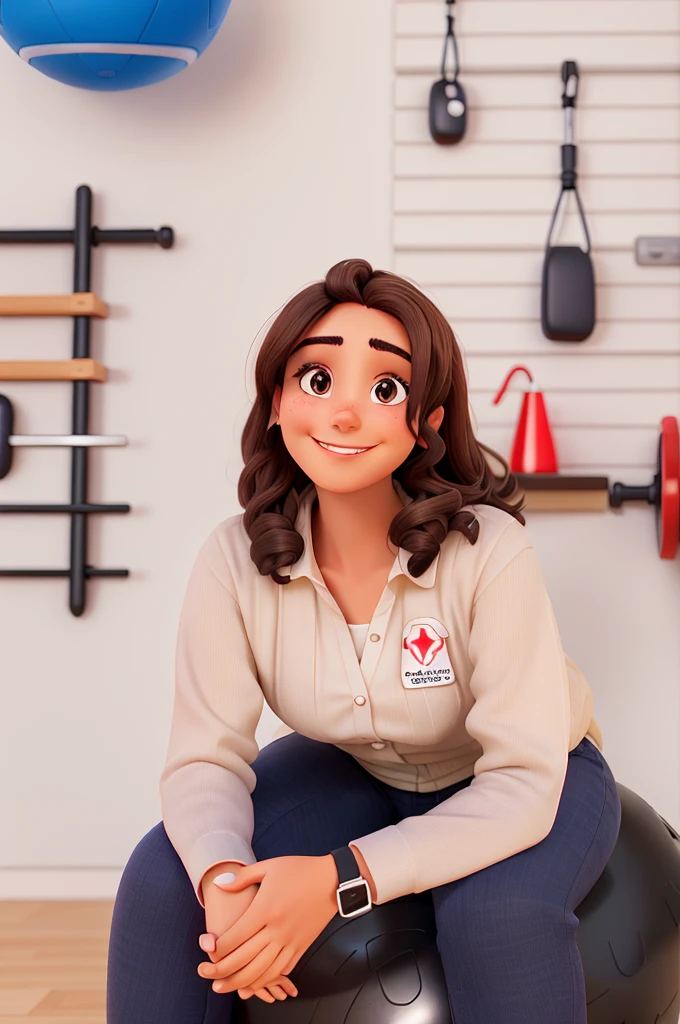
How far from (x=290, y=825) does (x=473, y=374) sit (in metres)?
1.17

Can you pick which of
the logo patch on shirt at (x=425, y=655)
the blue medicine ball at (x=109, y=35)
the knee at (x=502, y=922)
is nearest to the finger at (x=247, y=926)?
the knee at (x=502, y=922)

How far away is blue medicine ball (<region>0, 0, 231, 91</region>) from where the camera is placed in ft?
5.67

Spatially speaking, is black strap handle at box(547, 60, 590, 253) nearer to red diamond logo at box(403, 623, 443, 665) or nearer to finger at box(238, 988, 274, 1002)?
red diamond logo at box(403, 623, 443, 665)

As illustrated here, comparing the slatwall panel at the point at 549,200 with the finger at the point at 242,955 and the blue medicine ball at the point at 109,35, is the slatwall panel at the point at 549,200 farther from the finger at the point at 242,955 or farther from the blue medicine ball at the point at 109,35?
the finger at the point at 242,955

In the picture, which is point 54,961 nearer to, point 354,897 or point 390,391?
point 354,897

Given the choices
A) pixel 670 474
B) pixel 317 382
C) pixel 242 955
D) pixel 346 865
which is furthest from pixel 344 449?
pixel 670 474

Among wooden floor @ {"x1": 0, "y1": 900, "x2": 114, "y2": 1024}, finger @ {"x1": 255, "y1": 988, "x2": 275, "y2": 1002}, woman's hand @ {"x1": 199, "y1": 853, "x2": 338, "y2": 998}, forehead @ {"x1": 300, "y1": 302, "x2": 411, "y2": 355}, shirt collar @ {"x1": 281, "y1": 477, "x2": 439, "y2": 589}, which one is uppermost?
forehead @ {"x1": 300, "y1": 302, "x2": 411, "y2": 355}

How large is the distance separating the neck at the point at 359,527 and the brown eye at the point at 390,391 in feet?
0.40

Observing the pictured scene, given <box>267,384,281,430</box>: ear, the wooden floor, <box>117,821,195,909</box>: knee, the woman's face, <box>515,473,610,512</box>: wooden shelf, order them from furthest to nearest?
1. <box>515,473,610,512</box>: wooden shelf
2. the wooden floor
3. <box>267,384,281,430</box>: ear
4. the woman's face
5. <box>117,821,195,909</box>: knee

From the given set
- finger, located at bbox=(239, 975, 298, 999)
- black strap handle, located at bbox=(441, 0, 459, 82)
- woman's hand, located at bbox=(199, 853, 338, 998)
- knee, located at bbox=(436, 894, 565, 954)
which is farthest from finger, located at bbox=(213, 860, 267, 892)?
black strap handle, located at bbox=(441, 0, 459, 82)

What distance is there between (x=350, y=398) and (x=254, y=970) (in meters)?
0.68

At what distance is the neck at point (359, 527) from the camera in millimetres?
1324

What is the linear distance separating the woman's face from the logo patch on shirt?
0.21 meters

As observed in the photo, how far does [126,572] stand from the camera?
2115 mm
